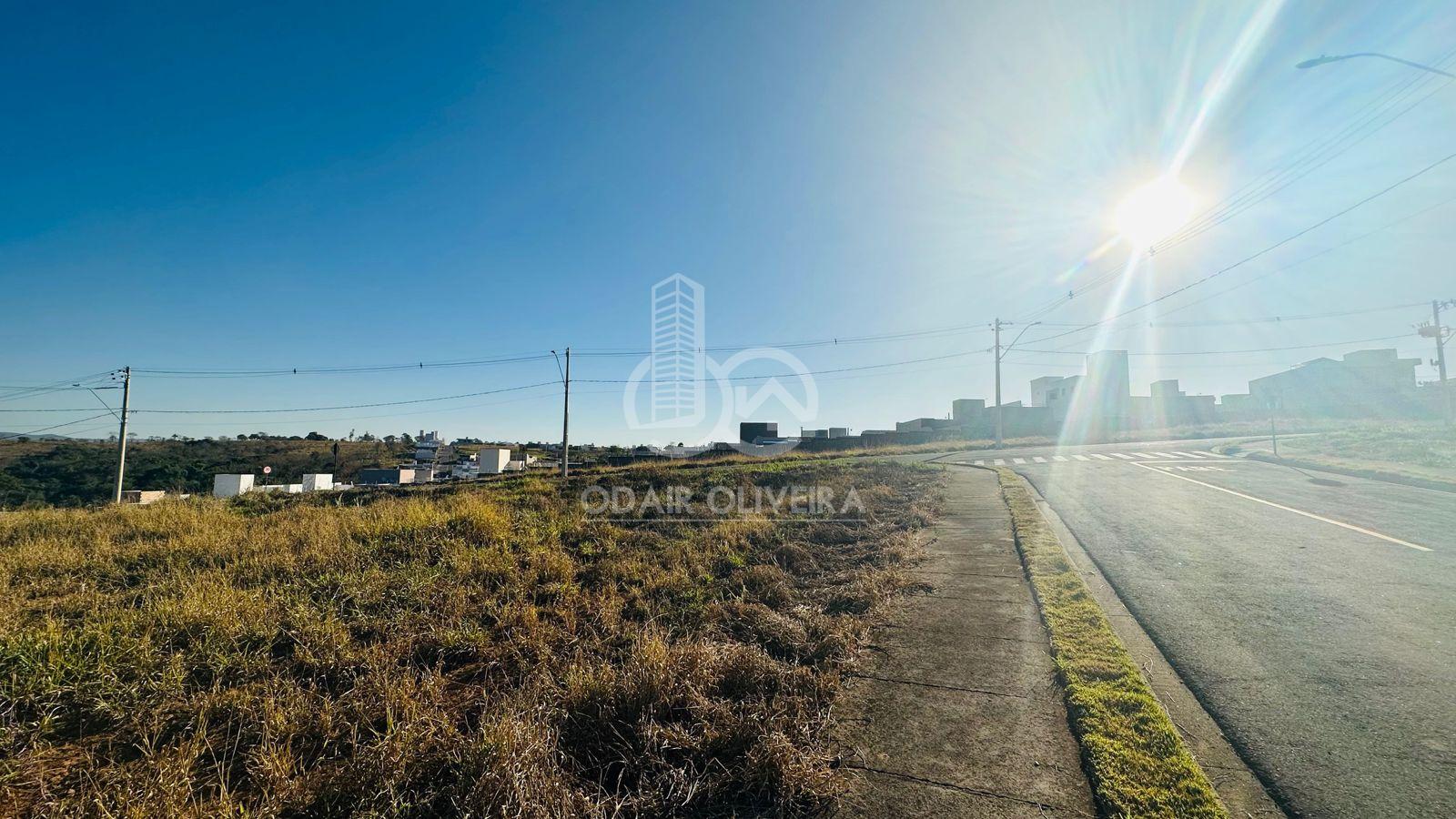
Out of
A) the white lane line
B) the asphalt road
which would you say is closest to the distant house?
the white lane line

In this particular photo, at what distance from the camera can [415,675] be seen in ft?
11.0

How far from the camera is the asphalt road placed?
2459 millimetres

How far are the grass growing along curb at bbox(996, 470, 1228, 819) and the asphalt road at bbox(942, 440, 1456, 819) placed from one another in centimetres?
38

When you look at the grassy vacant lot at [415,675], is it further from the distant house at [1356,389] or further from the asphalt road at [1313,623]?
the distant house at [1356,389]

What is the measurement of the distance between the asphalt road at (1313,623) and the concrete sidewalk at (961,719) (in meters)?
0.96

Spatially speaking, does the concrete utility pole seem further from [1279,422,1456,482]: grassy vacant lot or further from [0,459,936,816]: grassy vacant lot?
[0,459,936,816]: grassy vacant lot

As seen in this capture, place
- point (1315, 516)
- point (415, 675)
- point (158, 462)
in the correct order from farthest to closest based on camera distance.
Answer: point (158, 462), point (1315, 516), point (415, 675)

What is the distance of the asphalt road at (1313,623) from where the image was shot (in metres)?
2.46

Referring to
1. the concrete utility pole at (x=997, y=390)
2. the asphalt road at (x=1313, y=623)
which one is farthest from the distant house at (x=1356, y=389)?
the asphalt road at (x=1313, y=623)

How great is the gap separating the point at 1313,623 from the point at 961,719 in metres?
3.92

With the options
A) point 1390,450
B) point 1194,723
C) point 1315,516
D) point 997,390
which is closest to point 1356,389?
point 997,390

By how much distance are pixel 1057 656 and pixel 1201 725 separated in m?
0.80

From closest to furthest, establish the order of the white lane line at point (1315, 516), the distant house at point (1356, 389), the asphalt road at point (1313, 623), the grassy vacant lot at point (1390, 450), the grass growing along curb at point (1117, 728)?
the grass growing along curb at point (1117, 728) < the asphalt road at point (1313, 623) < the white lane line at point (1315, 516) < the grassy vacant lot at point (1390, 450) < the distant house at point (1356, 389)

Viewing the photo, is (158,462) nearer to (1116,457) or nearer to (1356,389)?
(1116,457)
